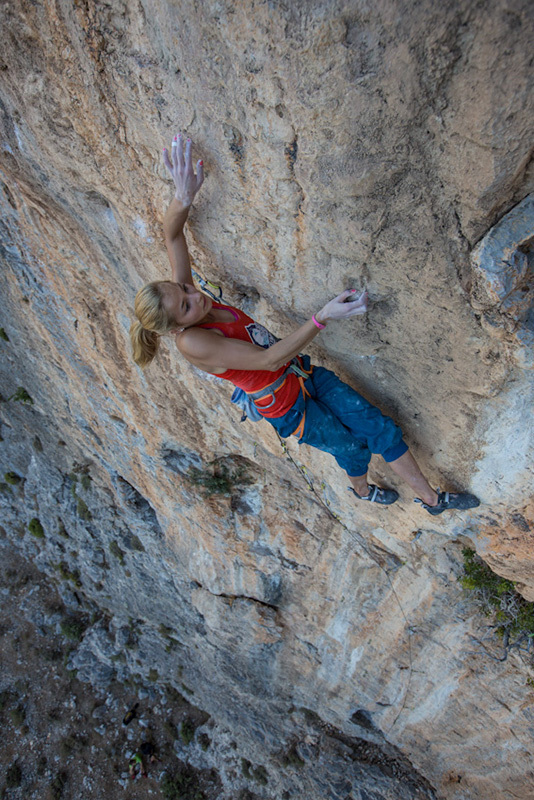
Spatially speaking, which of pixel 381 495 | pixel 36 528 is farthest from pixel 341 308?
pixel 36 528

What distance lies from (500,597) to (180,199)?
450 centimetres

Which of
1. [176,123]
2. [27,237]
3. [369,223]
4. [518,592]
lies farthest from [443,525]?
[27,237]

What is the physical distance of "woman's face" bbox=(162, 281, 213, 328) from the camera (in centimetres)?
259

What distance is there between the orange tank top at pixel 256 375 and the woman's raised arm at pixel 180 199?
0.43m

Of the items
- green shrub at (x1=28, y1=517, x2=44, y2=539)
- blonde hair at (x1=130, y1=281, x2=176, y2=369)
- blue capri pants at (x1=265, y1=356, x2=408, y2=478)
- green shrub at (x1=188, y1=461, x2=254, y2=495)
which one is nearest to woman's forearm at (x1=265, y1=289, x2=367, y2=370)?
blonde hair at (x1=130, y1=281, x2=176, y2=369)

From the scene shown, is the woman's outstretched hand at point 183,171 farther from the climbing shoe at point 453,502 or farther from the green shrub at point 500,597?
the green shrub at point 500,597

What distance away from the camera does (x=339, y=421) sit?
3.50m

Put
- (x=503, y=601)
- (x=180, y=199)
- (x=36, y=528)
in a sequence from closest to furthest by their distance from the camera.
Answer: (x=180, y=199) → (x=503, y=601) → (x=36, y=528)

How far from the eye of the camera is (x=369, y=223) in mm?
2488

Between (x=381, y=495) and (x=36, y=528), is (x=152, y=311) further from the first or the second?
(x=36, y=528)

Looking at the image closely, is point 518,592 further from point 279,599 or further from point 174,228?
point 174,228

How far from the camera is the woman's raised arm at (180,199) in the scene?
267 centimetres

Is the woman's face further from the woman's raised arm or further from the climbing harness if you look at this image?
the climbing harness

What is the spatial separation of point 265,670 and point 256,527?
12.8 feet
